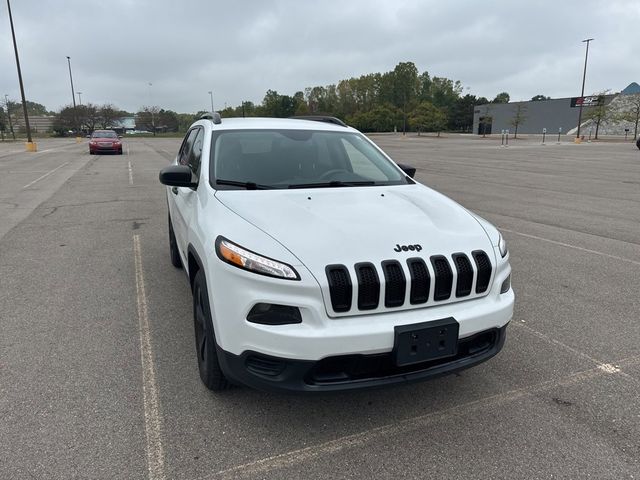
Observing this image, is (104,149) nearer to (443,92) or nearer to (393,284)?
(393,284)

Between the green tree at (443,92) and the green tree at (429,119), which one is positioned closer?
the green tree at (429,119)

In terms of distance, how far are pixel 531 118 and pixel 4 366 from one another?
3712 inches

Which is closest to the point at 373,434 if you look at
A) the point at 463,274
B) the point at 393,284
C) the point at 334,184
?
the point at 393,284

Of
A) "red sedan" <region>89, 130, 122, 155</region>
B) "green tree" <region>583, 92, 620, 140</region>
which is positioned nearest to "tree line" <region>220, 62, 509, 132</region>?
"green tree" <region>583, 92, 620, 140</region>

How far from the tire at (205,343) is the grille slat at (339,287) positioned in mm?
780

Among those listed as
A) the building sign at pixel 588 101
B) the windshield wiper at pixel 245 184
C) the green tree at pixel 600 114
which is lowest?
the windshield wiper at pixel 245 184

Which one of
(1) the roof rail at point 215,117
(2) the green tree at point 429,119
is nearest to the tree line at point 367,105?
(2) the green tree at point 429,119

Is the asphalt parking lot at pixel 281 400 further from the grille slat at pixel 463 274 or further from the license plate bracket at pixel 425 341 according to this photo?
the grille slat at pixel 463 274

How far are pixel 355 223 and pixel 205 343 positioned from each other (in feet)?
3.96

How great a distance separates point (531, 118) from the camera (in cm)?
8519

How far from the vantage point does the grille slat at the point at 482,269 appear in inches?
103

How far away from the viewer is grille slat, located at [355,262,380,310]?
2.35 metres

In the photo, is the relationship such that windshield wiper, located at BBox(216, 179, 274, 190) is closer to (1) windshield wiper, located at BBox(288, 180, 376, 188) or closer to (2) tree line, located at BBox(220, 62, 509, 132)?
(1) windshield wiper, located at BBox(288, 180, 376, 188)

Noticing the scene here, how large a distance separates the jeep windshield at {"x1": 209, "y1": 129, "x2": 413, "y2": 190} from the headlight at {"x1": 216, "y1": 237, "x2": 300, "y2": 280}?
94cm
